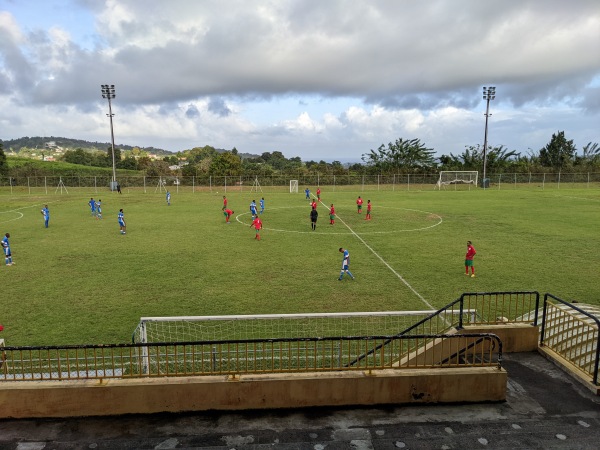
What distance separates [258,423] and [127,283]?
1037 cm

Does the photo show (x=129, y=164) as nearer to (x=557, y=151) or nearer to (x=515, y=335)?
(x=557, y=151)

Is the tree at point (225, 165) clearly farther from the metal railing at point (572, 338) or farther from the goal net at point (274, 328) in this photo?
the metal railing at point (572, 338)

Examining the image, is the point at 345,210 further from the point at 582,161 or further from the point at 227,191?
the point at 582,161

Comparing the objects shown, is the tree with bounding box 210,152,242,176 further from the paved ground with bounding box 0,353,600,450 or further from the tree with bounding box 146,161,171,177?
the paved ground with bounding box 0,353,600,450

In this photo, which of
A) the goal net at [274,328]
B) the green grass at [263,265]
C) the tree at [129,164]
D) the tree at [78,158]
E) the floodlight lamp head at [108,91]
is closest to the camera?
the goal net at [274,328]

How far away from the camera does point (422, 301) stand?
1348 cm

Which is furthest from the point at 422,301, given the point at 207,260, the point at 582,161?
the point at 582,161

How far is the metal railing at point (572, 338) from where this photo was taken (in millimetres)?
8219

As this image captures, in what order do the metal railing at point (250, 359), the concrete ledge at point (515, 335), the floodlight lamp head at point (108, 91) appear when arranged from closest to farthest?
1. the metal railing at point (250, 359)
2. the concrete ledge at point (515, 335)
3. the floodlight lamp head at point (108, 91)

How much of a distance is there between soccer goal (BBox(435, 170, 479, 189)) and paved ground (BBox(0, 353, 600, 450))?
5778 centimetres

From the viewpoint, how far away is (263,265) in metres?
Result: 18.0

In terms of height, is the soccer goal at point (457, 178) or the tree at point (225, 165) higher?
the tree at point (225, 165)

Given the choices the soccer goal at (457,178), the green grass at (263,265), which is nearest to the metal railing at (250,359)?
the green grass at (263,265)

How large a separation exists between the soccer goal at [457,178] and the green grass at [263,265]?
3046 centimetres
